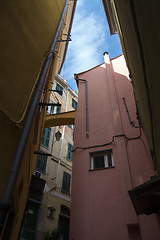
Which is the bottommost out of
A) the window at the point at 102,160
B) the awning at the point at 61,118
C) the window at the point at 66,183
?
the window at the point at 102,160

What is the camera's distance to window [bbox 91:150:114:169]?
802 cm

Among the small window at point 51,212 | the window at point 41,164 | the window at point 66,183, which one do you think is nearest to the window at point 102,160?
the window at point 41,164

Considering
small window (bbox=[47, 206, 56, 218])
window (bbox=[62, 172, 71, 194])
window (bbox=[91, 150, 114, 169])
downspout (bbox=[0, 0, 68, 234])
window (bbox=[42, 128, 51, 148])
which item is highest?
window (bbox=[42, 128, 51, 148])

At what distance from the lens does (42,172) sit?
14.5 m

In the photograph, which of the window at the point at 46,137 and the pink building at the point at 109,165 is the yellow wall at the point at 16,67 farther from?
the window at the point at 46,137

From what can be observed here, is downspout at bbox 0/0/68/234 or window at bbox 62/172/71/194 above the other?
window at bbox 62/172/71/194

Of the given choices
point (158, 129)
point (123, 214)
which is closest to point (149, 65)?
point (158, 129)

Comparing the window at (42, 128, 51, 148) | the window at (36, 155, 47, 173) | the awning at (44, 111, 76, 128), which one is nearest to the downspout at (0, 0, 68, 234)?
the awning at (44, 111, 76, 128)

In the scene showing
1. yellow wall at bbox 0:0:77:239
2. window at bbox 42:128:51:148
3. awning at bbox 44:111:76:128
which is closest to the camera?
yellow wall at bbox 0:0:77:239

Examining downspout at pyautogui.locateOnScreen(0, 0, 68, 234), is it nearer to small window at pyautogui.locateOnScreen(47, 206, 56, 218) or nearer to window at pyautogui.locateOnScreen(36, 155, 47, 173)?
window at pyautogui.locateOnScreen(36, 155, 47, 173)

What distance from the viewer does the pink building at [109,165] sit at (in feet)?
20.5

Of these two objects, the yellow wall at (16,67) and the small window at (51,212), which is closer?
the yellow wall at (16,67)

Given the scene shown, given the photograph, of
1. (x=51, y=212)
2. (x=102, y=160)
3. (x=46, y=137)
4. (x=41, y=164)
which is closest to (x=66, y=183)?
(x=51, y=212)

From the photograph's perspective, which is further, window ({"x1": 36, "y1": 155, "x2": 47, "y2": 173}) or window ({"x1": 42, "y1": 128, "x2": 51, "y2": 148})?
window ({"x1": 42, "y1": 128, "x2": 51, "y2": 148})
